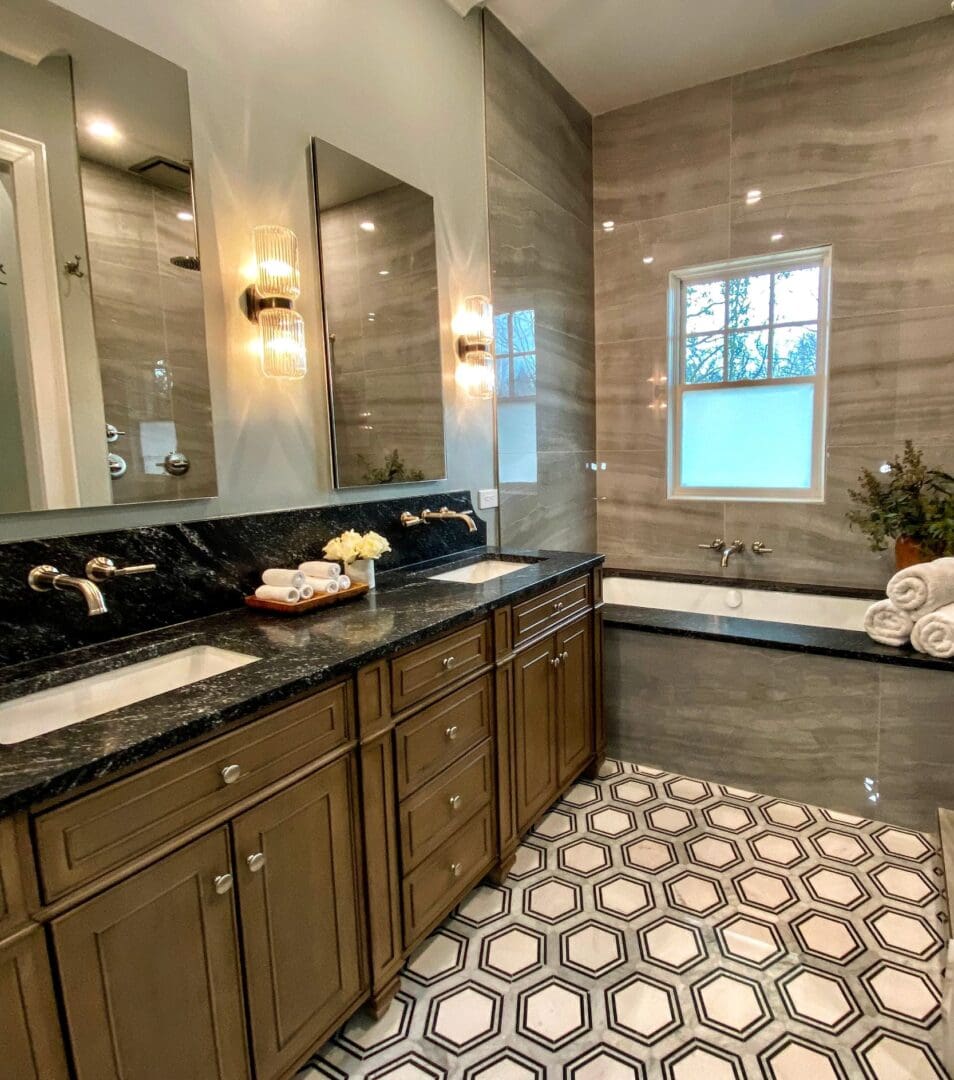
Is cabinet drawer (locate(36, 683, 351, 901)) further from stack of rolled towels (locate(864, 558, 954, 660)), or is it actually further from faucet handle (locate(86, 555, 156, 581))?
stack of rolled towels (locate(864, 558, 954, 660))

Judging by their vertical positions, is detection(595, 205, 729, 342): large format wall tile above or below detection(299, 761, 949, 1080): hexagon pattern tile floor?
above

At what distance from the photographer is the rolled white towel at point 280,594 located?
170 centimetres

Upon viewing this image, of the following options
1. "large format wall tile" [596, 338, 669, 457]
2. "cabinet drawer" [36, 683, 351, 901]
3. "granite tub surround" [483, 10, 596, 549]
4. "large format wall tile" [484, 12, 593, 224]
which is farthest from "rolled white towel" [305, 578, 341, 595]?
"large format wall tile" [596, 338, 669, 457]

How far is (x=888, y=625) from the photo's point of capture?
2.35 metres

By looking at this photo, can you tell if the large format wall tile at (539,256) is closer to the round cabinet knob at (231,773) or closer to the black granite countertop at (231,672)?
the black granite countertop at (231,672)

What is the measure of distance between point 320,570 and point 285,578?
0.14 meters

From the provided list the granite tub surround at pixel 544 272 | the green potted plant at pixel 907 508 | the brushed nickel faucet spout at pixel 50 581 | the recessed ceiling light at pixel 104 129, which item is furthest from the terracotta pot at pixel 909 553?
the recessed ceiling light at pixel 104 129

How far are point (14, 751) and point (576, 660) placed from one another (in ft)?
5.91

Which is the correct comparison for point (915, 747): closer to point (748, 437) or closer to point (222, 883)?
point (748, 437)

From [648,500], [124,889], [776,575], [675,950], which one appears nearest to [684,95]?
[648,500]

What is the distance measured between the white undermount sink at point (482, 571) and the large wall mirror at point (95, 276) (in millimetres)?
970

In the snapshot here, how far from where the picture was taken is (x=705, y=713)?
2619 mm

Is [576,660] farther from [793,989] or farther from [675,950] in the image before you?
[793,989]

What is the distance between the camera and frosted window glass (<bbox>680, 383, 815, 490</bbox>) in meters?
3.48
